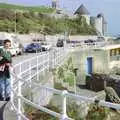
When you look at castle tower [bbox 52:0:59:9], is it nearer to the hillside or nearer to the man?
the hillside

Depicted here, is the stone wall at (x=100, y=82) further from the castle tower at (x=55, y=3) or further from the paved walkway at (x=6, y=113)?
the castle tower at (x=55, y=3)

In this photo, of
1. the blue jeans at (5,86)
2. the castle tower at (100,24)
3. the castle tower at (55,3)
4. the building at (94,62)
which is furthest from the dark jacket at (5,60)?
the castle tower at (55,3)

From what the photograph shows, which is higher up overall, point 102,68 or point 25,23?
point 25,23

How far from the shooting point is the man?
13.1 metres

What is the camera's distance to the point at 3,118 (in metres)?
10.5

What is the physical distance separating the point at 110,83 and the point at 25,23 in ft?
202

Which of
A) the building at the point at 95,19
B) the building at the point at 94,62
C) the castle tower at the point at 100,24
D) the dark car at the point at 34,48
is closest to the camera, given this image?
the dark car at the point at 34,48

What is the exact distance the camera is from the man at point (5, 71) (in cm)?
1310

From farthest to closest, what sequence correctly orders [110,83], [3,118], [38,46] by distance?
[38,46]
[110,83]
[3,118]

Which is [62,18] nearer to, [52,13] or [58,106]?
[52,13]

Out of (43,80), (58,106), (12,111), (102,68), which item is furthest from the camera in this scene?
(102,68)

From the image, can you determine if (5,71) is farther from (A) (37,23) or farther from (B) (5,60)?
(A) (37,23)

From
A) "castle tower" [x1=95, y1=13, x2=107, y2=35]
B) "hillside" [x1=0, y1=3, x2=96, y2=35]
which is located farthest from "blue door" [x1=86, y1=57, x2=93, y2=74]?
"castle tower" [x1=95, y1=13, x2=107, y2=35]

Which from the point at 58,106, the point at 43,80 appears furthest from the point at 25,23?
the point at 58,106
